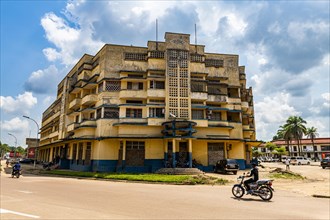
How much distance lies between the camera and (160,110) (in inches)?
1259

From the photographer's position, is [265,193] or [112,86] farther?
[112,86]

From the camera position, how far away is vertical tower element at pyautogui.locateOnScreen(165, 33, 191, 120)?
31.5 meters

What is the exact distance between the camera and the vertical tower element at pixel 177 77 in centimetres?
3147

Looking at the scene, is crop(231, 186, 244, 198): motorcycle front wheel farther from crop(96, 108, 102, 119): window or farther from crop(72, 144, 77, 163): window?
crop(72, 144, 77, 163): window

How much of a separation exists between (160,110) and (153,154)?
575 centimetres

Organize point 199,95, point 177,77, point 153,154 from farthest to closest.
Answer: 1. point 199,95
2. point 177,77
3. point 153,154

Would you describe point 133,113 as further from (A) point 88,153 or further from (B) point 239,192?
(B) point 239,192

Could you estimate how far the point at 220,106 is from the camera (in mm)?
35406

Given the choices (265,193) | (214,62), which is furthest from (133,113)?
(265,193)

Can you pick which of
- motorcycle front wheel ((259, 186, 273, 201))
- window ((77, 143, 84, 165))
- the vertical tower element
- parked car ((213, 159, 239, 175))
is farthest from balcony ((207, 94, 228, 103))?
motorcycle front wheel ((259, 186, 273, 201))

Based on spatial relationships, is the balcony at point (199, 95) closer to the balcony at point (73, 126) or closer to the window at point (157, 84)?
the window at point (157, 84)

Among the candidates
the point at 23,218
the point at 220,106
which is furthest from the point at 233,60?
the point at 23,218

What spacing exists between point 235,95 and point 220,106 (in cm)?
369

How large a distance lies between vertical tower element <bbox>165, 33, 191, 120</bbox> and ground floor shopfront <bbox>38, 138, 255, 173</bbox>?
396cm
